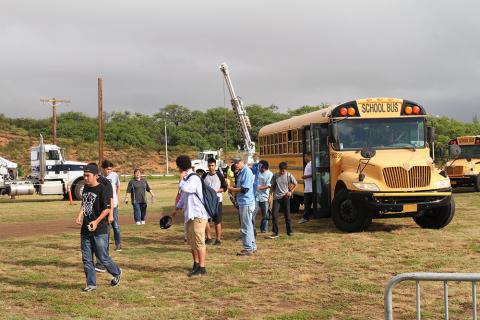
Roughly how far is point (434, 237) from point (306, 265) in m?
3.48

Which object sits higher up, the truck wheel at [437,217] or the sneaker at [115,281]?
the truck wheel at [437,217]

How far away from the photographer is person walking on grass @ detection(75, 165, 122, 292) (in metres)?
7.12

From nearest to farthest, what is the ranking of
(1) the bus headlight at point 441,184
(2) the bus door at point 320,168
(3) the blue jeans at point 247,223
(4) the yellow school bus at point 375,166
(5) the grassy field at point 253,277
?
(5) the grassy field at point 253,277 < (3) the blue jeans at point 247,223 < (4) the yellow school bus at point 375,166 < (1) the bus headlight at point 441,184 < (2) the bus door at point 320,168

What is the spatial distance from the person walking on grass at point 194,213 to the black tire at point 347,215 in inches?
172

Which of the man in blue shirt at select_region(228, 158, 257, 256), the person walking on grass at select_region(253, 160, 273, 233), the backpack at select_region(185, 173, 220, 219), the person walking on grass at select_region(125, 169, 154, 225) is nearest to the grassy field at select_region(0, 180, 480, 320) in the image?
the man in blue shirt at select_region(228, 158, 257, 256)

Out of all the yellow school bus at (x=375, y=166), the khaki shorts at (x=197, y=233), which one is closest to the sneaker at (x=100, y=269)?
the khaki shorts at (x=197, y=233)

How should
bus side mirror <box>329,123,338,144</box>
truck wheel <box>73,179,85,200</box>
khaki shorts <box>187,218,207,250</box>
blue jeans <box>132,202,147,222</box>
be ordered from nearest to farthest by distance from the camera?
1. khaki shorts <box>187,218,207,250</box>
2. bus side mirror <box>329,123,338,144</box>
3. blue jeans <box>132,202,147,222</box>
4. truck wheel <box>73,179,85,200</box>

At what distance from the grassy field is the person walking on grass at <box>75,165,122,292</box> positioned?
0.35 m

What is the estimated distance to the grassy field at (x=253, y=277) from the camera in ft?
20.3

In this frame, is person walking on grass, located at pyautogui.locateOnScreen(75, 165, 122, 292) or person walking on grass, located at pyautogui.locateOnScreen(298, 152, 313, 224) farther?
person walking on grass, located at pyautogui.locateOnScreen(298, 152, 313, 224)

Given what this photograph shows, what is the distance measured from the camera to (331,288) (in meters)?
7.04

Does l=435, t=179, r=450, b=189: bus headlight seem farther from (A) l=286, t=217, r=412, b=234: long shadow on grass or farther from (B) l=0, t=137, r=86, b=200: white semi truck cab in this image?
(B) l=0, t=137, r=86, b=200: white semi truck cab

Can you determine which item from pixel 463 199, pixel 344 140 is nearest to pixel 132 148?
pixel 463 199

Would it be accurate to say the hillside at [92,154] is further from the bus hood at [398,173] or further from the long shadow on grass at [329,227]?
the bus hood at [398,173]
